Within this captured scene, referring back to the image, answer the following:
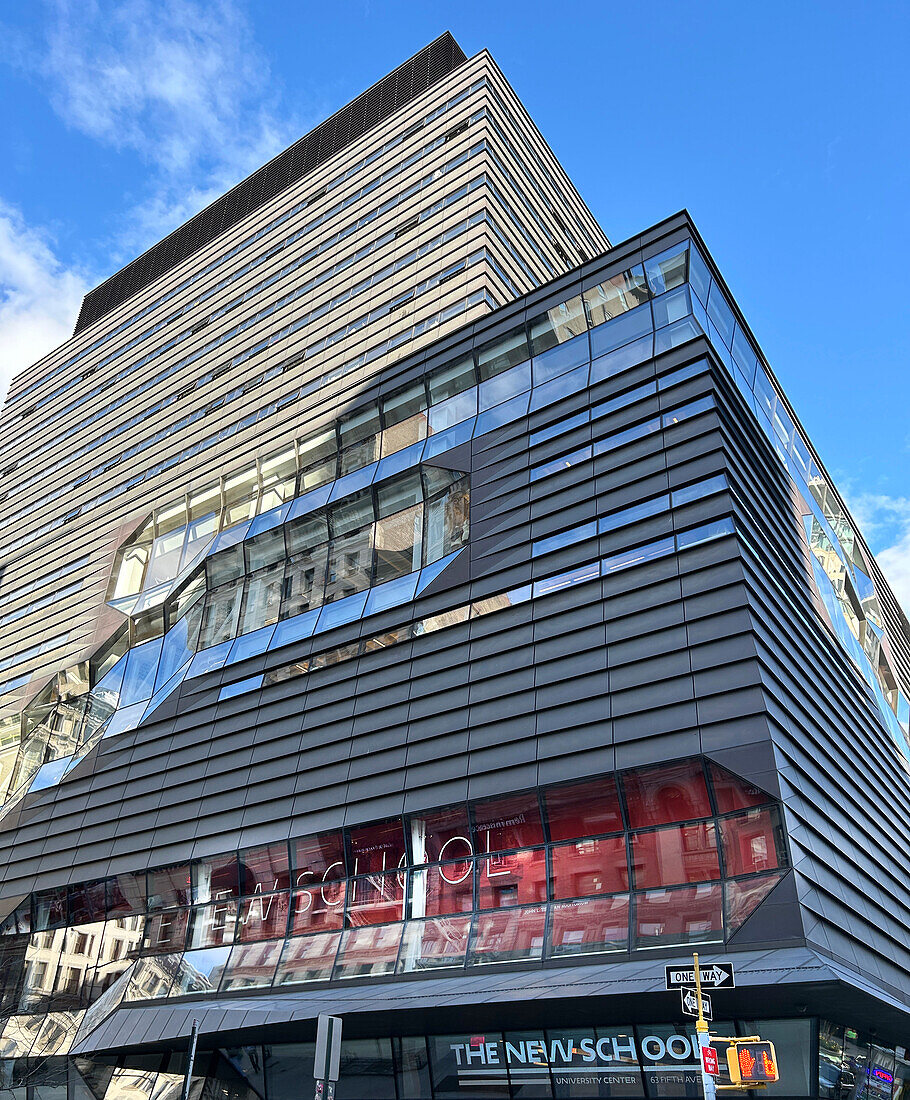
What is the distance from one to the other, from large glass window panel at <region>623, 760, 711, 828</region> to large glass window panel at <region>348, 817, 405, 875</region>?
6.16m

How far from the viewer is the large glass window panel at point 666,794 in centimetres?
1792

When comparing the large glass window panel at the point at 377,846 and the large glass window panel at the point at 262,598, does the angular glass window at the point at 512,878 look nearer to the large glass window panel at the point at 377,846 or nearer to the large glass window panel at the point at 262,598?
the large glass window panel at the point at 377,846

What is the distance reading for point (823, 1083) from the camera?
15.0 metres

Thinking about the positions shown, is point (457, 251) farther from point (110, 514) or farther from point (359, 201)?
point (110, 514)

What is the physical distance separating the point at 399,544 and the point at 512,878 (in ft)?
36.6

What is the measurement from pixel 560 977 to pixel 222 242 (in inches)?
1914

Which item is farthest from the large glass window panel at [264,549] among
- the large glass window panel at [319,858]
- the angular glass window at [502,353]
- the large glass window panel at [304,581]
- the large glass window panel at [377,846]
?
the large glass window panel at [377,846]

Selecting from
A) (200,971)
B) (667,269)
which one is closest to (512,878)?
(200,971)

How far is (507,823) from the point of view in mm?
20391

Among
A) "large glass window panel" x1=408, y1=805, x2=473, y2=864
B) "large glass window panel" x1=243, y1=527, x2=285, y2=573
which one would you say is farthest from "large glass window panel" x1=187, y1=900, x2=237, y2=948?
"large glass window panel" x1=243, y1=527, x2=285, y2=573

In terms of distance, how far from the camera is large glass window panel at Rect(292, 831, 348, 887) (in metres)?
23.2

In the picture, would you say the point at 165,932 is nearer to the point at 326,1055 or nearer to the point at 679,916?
the point at 326,1055

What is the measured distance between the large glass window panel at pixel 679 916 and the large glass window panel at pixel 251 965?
10.4m

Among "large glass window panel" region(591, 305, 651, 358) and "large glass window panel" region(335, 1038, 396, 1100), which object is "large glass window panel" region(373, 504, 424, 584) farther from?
"large glass window panel" region(335, 1038, 396, 1100)
